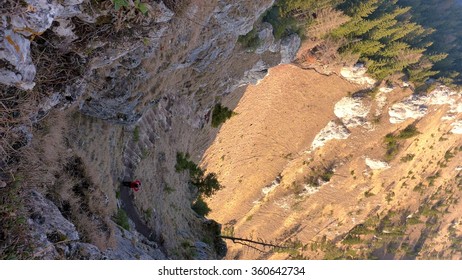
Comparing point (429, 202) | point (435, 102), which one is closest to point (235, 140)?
point (435, 102)

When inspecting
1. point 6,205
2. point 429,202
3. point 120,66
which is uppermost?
point 120,66

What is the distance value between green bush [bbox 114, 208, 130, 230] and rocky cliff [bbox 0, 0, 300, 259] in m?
0.20

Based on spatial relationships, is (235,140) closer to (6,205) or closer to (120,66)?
(120,66)

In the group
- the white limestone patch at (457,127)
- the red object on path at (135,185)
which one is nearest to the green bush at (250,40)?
the red object on path at (135,185)

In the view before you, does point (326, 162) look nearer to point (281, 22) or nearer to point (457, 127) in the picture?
point (281, 22)

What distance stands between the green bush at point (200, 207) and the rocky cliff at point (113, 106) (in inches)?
79.9

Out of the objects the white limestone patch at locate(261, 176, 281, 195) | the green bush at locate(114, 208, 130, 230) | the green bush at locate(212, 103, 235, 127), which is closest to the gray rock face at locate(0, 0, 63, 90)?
the green bush at locate(114, 208, 130, 230)

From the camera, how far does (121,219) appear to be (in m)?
9.66

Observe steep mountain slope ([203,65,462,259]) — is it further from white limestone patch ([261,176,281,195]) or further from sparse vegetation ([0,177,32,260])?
sparse vegetation ([0,177,32,260])

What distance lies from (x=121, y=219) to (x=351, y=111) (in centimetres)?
1527

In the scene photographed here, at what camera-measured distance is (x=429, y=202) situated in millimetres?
30172

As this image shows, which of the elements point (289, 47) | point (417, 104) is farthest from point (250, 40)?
point (417, 104)

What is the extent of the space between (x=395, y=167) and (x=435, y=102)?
14.9 ft

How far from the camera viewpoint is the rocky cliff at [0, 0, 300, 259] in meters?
5.75
